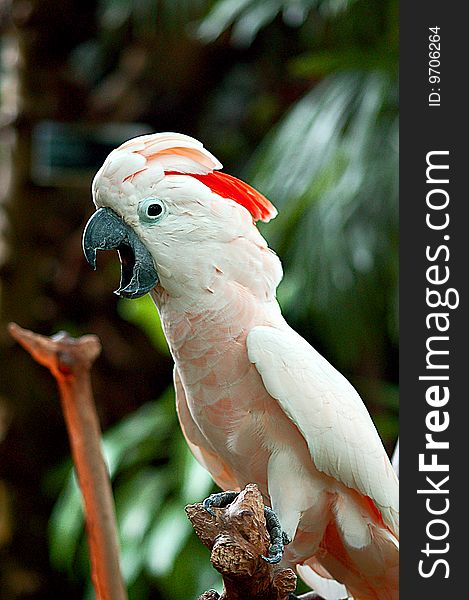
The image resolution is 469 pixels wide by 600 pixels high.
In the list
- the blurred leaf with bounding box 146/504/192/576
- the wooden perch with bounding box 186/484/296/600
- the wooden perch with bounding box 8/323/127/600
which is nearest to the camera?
the wooden perch with bounding box 186/484/296/600

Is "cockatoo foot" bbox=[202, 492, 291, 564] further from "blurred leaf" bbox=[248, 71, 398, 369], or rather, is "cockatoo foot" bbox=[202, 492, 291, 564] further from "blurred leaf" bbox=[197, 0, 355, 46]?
"blurred leaf" bbox=[197, 0, 355, 46]

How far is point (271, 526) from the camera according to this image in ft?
1.92

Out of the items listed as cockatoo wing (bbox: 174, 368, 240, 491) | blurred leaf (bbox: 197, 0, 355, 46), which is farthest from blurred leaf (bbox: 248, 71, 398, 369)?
cockatoo wing (bbox: 174, 368, 240, 491)

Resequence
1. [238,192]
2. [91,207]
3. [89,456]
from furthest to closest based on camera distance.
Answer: [91,207] < [89,456] < [238,192]

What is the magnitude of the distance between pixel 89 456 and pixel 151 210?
307 millimetres

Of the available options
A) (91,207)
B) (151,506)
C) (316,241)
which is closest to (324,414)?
(316,241)

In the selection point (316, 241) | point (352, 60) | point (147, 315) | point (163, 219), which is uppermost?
point (352, 60)

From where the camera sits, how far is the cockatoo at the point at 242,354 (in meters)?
0.60

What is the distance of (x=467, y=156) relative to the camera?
1.96ft

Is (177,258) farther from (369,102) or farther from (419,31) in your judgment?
(369,102)

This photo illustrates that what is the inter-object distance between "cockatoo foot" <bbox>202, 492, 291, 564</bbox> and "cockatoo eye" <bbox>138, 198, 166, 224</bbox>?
21cm

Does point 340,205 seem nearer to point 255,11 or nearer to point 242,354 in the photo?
point 255,11

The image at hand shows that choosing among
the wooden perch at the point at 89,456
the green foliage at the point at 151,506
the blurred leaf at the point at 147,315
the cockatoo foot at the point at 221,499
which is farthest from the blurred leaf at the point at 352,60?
the cockatoo foot at the point at 221,499

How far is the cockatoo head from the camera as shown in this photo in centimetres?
60
